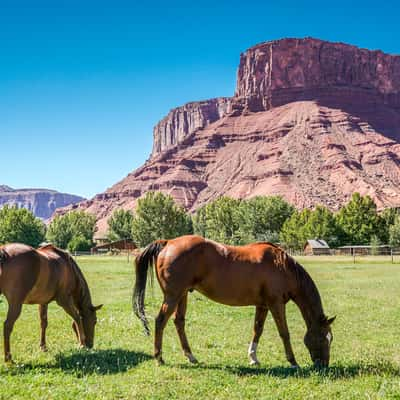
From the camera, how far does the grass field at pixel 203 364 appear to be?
6762mm

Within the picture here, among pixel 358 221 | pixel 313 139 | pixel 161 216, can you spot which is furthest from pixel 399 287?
pixel 313 139

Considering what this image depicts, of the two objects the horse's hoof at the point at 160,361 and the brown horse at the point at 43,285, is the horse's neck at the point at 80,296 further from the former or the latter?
the horse's hoof at the point at 160,361

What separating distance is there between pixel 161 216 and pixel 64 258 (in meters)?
93.0

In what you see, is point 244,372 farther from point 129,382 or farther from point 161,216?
point 161,216

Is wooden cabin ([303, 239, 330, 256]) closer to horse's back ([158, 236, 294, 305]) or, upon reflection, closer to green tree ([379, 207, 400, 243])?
green tree ([379, 207, 400, 243])

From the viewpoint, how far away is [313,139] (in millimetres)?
199750

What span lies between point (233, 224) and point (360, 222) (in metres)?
32.4

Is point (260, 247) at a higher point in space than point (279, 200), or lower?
lower

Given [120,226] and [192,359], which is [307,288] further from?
[120,226]

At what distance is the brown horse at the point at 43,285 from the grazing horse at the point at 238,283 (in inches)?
69.6

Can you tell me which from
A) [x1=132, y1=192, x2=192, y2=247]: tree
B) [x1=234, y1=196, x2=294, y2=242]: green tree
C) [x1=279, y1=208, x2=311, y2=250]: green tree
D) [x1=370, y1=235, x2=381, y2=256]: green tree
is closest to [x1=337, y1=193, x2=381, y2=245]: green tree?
[x1=370, y1=235, x2=381, y2=256]: green tree

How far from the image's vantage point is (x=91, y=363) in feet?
27.7

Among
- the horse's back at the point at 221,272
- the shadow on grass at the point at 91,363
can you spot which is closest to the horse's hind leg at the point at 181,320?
the horse's back at the point at 221,272

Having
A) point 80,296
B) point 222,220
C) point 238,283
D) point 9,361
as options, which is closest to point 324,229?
point 222,220
